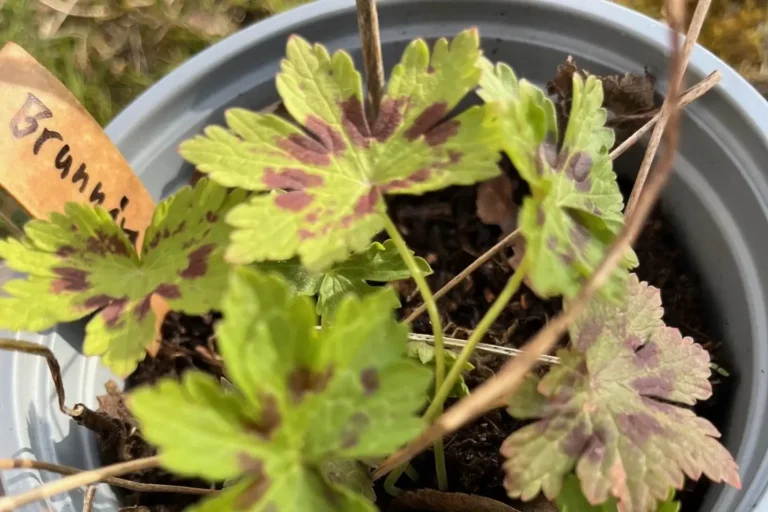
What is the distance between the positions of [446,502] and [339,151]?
368 millimetres

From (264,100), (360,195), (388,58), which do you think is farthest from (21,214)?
(360,195)

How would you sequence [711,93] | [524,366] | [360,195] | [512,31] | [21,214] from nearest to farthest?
1. [524,366]
2. [360,195]
3. [711,93]
4. [512,31]
5. [21,214]

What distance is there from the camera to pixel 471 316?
36.2 inches

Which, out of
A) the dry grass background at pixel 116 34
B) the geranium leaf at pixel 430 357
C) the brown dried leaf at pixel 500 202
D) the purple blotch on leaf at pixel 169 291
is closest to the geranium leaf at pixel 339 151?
the purple blotch on leaf at pixel 169 291

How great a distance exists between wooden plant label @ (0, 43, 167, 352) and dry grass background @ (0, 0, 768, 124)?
51 centimetres

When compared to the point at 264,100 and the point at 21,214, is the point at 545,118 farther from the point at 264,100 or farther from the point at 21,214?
the point at 21,214

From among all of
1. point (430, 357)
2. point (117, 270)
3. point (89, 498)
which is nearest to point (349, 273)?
point (430, 357)

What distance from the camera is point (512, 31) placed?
911 millimetres

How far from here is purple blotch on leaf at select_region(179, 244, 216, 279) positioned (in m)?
0.58

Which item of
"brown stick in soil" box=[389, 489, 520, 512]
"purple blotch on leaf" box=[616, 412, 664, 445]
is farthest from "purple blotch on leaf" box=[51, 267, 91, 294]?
"purple blotch on leaf" box=[616, 412, 664, 445]

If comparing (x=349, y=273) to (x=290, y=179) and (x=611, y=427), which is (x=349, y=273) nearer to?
(x=290, y=179)

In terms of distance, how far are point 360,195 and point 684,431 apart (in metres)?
0.34

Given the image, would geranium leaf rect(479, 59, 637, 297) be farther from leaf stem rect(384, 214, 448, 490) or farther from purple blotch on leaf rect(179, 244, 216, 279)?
purple blotch on leaf rect(179, 244, 216, 279)

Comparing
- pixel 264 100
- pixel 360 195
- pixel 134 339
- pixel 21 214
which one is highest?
pixel 264 100
